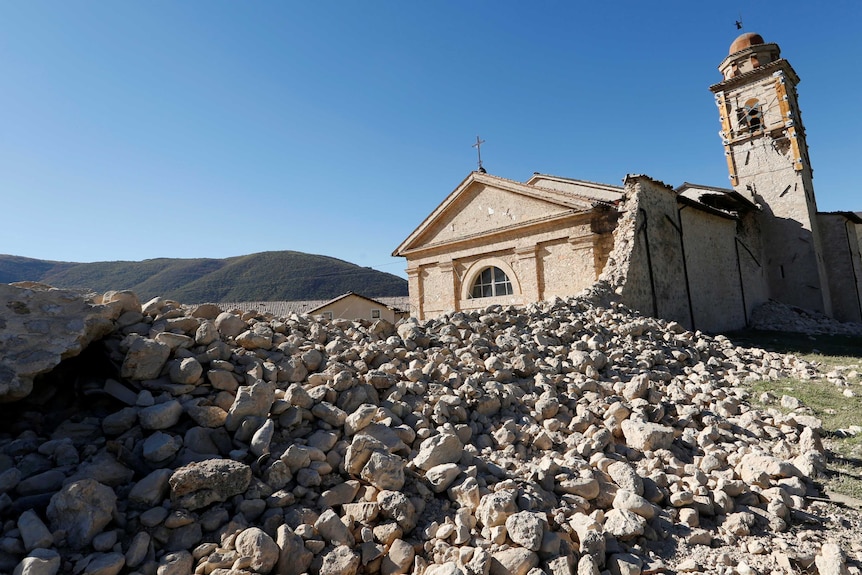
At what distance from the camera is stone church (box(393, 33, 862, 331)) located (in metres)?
11.2

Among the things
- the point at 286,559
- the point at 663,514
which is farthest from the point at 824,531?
the point at 286,559

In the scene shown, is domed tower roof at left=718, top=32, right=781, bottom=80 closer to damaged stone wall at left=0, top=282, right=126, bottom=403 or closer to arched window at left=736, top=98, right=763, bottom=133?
arched window at left=736, top=98, right=763, bottom=133

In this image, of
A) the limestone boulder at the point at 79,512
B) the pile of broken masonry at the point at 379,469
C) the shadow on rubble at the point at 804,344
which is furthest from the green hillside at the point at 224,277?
the limestone boulder at the point at 79,512

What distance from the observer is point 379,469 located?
9.50ft

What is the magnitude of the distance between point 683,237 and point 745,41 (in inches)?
529

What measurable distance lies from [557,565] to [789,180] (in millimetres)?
21527

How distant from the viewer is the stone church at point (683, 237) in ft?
36.7

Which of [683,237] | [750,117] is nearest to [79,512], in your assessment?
[683,237]

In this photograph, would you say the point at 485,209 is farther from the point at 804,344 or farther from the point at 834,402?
the point at 834,402

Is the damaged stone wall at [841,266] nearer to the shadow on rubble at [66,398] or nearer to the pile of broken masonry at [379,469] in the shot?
the pile of broken masonry at [379,469]

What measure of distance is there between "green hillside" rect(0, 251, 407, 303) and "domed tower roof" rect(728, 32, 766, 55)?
155 feet

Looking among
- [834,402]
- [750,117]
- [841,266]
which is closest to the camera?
[834,402]

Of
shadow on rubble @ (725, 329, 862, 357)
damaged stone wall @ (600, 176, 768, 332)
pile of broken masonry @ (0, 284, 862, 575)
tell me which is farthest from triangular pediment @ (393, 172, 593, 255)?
pile of broken masonry @ (0, 284, 862, 575)

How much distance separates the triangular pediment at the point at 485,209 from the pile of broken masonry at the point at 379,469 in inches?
338
